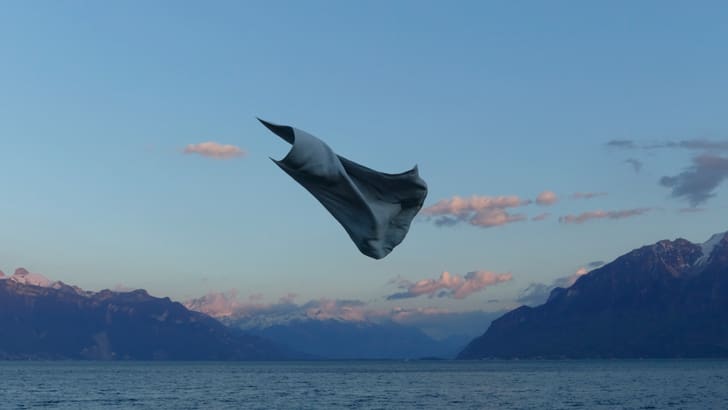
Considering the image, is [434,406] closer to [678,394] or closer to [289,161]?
[678,394]

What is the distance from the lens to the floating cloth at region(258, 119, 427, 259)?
27.0 ft

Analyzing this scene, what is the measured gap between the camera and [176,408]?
11219 centimetres

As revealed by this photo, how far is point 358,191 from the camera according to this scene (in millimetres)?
8906

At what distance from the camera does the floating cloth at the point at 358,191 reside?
8227 millimetres

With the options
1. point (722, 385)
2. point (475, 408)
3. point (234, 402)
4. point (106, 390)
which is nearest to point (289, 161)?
point (475, 408)

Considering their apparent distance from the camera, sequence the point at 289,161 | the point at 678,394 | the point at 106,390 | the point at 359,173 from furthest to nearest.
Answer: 1. the point at 106,390
2. the point at 678,394
3. the point at 359,173
4. the point at 289,161

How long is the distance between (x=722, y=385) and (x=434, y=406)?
77.3 m

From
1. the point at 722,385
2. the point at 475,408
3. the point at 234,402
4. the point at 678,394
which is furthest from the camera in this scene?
the point at 722,385

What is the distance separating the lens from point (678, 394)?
138 meters

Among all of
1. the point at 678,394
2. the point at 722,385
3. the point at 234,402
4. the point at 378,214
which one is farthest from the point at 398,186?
the point at 722,385

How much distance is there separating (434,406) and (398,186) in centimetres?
10554

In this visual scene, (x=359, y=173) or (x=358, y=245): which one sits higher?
(x=359, y=173)

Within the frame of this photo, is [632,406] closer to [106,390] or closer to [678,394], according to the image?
[678,394]

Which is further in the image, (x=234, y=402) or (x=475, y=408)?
(x=234, y=402)
